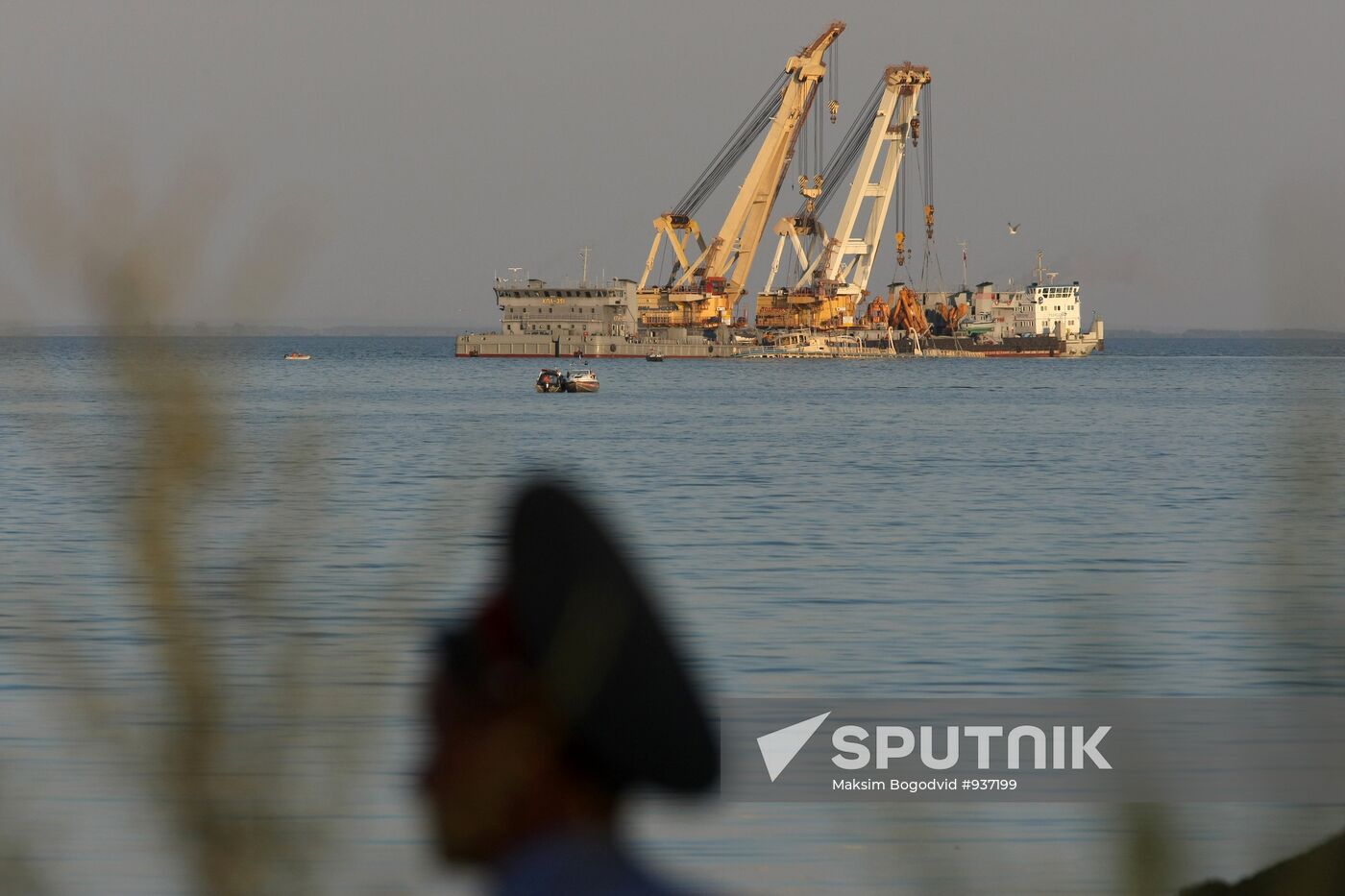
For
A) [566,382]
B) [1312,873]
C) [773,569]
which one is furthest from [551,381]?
[1312,873]

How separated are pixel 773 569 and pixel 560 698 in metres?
11.2

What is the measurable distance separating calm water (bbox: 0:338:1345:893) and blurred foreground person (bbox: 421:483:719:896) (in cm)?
6

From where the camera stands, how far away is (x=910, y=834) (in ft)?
3.43

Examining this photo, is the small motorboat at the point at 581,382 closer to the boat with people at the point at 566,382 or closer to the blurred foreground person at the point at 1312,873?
the boat with people at the point at 566,382

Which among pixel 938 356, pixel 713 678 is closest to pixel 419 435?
pixel 713 678

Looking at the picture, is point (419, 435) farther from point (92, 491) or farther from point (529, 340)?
point (529, 340)

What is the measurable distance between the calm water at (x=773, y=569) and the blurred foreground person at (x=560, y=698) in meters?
0.06

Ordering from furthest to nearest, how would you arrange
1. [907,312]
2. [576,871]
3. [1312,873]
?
[907,312] → [1312,873] → [576,871]

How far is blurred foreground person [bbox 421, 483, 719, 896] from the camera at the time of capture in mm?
769

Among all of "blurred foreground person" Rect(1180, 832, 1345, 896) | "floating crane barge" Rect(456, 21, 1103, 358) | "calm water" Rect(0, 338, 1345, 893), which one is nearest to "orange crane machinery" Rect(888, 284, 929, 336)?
"floating crane barge" Rect(456, 21, 1103, 358)

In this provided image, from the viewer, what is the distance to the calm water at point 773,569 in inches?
44.6

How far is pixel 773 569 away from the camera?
39.1 ft

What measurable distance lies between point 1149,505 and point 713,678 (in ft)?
33.7

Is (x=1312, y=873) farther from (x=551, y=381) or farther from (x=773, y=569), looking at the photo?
(x=551, y=381)
